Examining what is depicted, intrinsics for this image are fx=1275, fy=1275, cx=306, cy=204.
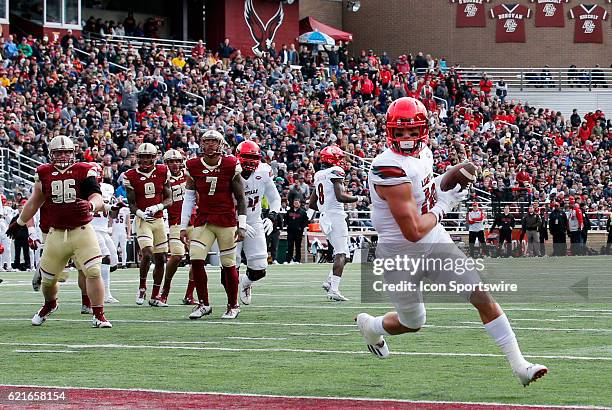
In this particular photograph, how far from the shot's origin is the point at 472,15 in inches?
1928

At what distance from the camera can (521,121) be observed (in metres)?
42.1

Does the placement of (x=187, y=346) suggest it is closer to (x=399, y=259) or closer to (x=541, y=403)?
(x=399, y=259)

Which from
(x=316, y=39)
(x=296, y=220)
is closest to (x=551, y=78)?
(x=316, y=39)

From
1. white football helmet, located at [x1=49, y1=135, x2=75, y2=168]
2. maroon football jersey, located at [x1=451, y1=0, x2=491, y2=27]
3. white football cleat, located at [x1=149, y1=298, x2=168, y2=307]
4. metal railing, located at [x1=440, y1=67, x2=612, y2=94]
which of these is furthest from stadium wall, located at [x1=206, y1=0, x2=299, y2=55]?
white football helmet, located at [x1=49, y1=135, x2=75, y2=168]

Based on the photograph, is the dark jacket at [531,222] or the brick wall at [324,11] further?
the brick wall at [324,11]

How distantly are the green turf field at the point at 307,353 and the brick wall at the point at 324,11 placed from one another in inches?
1323

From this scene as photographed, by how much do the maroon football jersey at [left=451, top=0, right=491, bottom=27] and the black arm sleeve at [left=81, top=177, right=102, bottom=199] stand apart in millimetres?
38433

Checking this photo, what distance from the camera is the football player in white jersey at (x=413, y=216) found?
24.7 feet

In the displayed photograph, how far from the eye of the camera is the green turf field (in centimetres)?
795

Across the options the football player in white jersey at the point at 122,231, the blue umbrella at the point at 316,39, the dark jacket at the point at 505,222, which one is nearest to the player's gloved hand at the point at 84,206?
the football player in white jersey at the point at 122,231

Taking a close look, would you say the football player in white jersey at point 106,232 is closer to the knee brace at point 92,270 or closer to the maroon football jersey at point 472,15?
the knee brace at point 92,270

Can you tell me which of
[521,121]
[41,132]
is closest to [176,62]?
[41,132]

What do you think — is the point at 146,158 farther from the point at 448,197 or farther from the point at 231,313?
the point at 448,197

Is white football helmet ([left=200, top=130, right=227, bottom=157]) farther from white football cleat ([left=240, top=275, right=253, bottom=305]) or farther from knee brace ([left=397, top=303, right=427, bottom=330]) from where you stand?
knee brace ([left=397, top=303, right=427, bottom=330])
